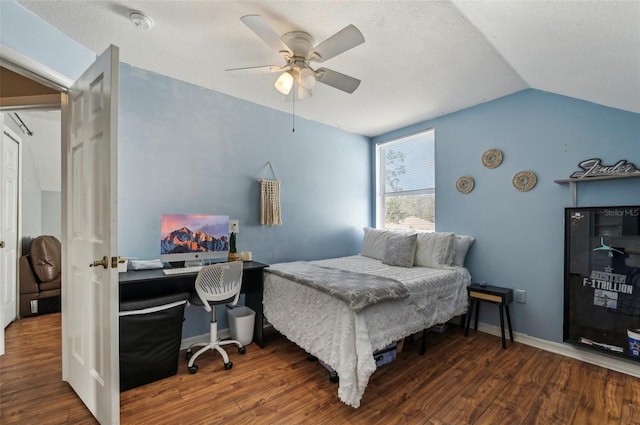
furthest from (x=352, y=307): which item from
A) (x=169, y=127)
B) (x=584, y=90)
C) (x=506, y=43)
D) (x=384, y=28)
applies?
(x=584, y=90)

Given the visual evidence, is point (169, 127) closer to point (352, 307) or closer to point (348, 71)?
point (348, 71)

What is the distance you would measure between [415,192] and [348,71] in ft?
6.73

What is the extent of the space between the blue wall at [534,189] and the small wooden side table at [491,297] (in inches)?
6.2

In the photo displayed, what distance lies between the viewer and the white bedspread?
5.84 ft

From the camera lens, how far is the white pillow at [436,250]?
3045 millimetres

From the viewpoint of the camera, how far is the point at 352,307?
1823mm

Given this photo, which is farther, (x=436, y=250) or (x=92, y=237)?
(x=436, y=250)

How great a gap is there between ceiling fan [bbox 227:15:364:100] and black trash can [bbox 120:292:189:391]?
1854 millimetres

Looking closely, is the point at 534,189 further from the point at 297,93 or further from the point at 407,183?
the point at 297,93

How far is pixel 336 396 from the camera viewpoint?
1.94m

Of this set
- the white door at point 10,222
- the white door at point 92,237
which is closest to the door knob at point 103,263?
the white door at point 92,237

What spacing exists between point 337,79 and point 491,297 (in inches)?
99.9

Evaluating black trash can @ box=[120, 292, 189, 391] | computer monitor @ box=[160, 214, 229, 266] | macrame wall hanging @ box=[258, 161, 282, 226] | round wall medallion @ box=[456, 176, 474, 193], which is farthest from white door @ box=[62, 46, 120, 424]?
round wall medallion @ box=[456, 176, 474, 193]

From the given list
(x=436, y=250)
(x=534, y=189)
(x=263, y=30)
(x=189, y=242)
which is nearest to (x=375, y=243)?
(x=436, y=250)
